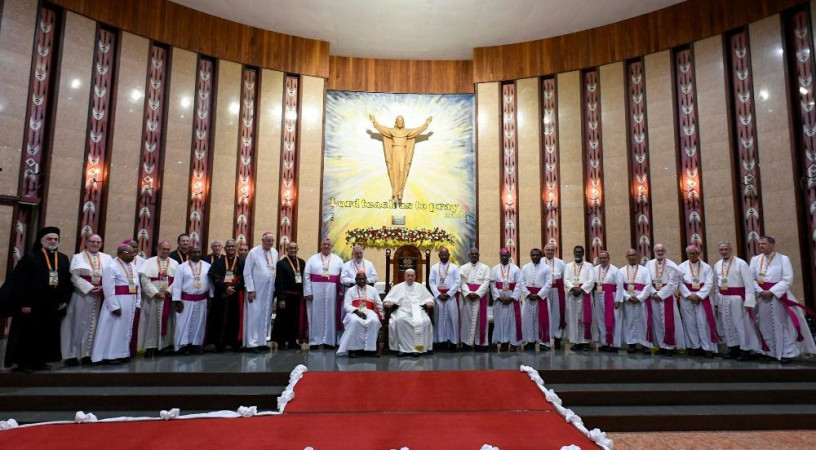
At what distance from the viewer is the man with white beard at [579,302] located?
755cm

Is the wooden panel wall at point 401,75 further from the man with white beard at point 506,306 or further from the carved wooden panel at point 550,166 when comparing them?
the man with white beard at point 506,306

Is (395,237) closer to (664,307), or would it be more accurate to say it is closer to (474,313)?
(474,313)

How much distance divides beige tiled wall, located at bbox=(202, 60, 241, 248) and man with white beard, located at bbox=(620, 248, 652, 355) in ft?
25.4

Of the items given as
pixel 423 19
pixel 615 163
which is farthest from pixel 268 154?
pixel 615 163

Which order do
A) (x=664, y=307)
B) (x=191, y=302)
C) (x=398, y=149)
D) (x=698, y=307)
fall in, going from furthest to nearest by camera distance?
(x=398, y=149) < (x=664, y=307) < (x=698, y=307) < (x=191, y=302)

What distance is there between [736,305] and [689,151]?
415 cm

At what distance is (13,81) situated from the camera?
823 centimetres

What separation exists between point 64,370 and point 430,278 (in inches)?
190

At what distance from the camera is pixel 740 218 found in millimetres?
9141

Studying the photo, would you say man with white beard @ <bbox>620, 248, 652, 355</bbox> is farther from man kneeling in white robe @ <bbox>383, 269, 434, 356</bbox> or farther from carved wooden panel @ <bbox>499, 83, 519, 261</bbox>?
carved wooden panel @ <bbox>499, 83, 519, 261</bbox>

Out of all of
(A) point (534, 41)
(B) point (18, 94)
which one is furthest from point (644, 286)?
(B) point (18, 94)

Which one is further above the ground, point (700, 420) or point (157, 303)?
point (157, 303)

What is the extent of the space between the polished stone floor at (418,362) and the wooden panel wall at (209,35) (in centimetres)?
626

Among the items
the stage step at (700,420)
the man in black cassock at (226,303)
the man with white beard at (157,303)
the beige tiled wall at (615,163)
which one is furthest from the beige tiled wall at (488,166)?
the man with white beard at (157,303)
